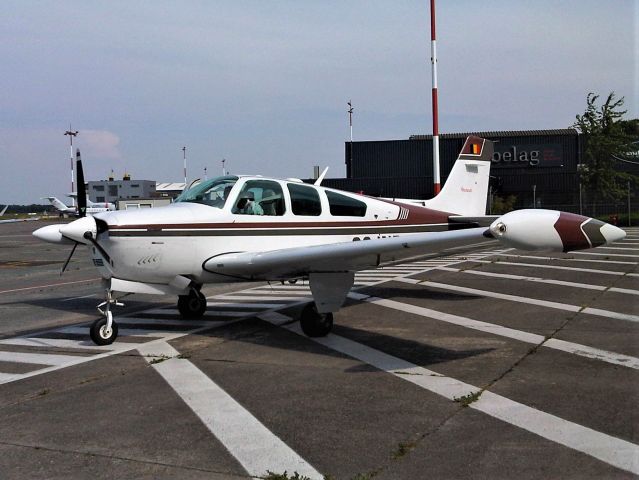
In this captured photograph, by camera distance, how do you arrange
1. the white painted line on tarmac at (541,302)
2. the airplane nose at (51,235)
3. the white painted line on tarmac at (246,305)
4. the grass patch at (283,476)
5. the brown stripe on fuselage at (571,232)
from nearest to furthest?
1. the grass patch at (283,476)
2. the brown stripe on fuselage at (571,232)
3. the white painted line on tarmac at (541,302)
4. the airplane nose at (51,235)
5. the white painted line on tarmac at (246,305)

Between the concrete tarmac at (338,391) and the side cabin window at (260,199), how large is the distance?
6.10ft

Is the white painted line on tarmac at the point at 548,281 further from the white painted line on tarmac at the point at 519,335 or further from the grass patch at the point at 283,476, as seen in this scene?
the grass patch at the point at 283,476

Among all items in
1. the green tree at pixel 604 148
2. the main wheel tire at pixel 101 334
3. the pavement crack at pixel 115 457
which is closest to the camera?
the pavement crack at pixel 115 457

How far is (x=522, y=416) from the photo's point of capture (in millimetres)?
4723

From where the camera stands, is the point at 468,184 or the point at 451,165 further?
the point at 451,165

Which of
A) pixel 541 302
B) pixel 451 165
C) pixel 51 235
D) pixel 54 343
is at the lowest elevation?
pixel 541 302

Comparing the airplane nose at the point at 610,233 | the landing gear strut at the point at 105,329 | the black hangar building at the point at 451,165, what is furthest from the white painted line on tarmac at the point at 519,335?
the black hangar building at the point at 451,165

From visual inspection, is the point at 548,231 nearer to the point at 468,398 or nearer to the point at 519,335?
the point at 468,398

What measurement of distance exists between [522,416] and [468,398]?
0.56m

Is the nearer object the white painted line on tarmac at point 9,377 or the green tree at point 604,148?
the white painted line on tarmac at point 9,377

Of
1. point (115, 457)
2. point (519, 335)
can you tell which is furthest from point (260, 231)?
point (115, 457)

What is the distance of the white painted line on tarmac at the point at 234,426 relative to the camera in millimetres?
3979

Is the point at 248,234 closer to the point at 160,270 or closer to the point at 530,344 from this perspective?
the point at 160,270

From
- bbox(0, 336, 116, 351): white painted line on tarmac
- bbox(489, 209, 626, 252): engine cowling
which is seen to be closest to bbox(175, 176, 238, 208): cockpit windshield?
bbox(0, 336, 116, 351): white painted line on tarmac
